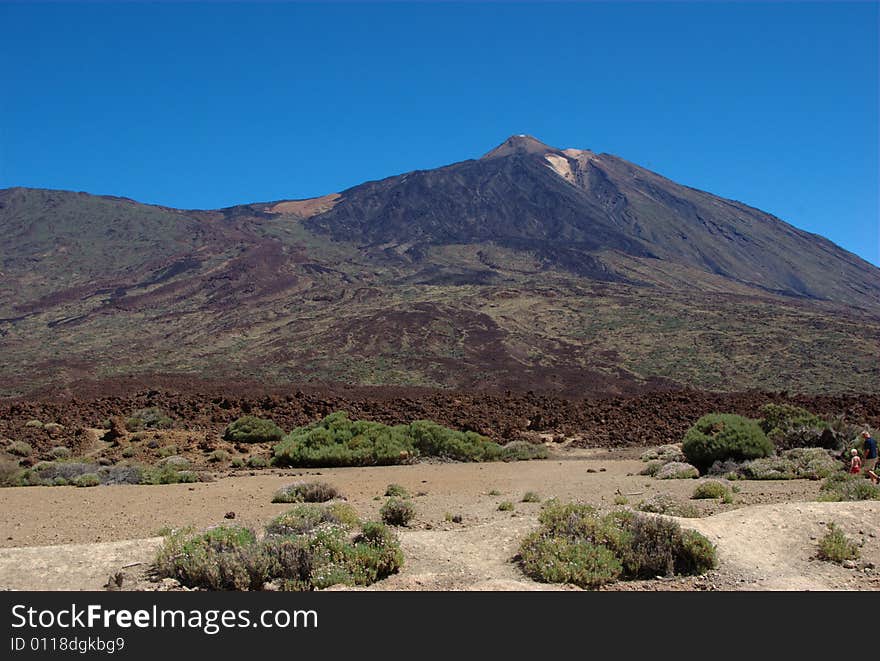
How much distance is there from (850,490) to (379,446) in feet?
36.6

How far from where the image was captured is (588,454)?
2116cm

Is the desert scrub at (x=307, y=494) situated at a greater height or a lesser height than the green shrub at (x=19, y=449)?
lesser

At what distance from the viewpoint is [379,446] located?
1889cm

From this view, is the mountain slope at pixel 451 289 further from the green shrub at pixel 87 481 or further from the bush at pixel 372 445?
the green shrub at pixel 87 481

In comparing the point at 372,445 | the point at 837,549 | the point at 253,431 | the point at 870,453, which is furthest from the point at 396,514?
the point at 253,431

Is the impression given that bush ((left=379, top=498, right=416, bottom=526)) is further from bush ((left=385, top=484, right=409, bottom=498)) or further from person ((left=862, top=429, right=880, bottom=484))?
person ((left=862, top=429, right=880, bottom=484))

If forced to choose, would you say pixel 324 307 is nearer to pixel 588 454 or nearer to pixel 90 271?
pixel 90 271

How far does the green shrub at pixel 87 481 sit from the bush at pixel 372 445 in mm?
4896

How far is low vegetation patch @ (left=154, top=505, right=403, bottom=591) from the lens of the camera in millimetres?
6824

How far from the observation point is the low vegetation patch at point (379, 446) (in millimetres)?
18594

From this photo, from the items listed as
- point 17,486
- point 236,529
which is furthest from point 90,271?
point 236,529

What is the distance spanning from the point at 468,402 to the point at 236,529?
20.8m

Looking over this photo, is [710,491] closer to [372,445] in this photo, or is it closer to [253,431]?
[372,445]

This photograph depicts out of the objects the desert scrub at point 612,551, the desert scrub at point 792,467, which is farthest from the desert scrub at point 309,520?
the desert scrub at point 792,467
